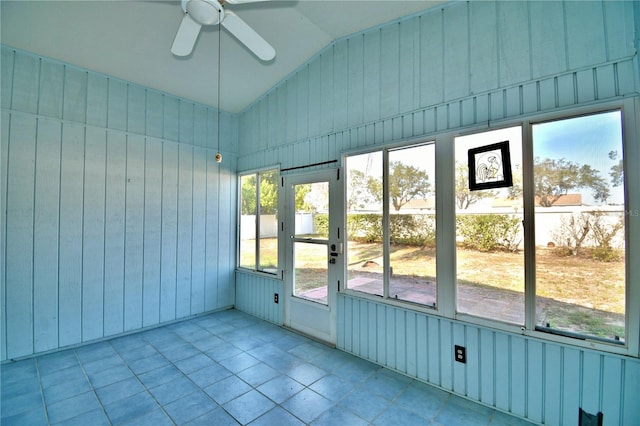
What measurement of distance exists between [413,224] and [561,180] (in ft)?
3.77

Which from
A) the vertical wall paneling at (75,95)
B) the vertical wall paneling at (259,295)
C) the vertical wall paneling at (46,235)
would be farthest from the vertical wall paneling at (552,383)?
the vertical wall paneling at (75,95)

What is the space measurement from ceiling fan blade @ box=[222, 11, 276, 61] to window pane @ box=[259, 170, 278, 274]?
2.11 m

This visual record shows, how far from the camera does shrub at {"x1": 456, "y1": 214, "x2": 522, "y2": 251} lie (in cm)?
221

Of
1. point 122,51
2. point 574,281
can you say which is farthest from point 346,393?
point 122,51

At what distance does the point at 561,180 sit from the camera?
6.63 ft

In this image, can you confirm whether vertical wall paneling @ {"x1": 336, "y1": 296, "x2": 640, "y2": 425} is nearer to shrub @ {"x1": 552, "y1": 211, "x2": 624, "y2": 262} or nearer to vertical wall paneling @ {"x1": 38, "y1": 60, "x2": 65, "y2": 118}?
shrub @ {"x1": 552, "y1": 211, "x2": 624, "y2": 262}

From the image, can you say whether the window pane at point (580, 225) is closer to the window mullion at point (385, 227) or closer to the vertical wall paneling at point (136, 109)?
the window mullion at point (385, 227)

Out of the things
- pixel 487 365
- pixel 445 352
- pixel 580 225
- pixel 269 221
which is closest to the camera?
pixel 580 225

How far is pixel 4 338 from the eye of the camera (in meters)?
2.85

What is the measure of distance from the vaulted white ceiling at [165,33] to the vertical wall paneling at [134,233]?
3.15 ft

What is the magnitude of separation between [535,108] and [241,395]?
3.30 meters

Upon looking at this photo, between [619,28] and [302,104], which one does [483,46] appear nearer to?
[619,28]

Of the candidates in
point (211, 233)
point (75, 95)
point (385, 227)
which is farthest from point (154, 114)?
point (385, 227)

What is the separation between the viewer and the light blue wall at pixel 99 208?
2.95 metres
